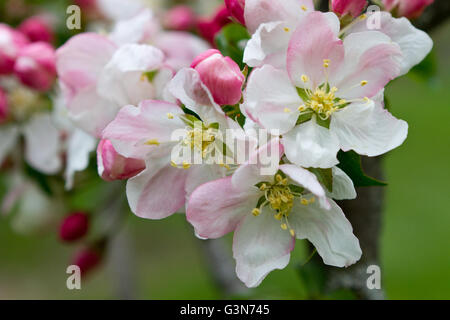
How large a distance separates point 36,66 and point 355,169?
0.61 meters

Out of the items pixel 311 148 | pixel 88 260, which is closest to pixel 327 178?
pixel 311 148

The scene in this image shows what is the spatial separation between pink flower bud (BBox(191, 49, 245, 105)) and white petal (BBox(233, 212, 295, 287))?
14 centimetres

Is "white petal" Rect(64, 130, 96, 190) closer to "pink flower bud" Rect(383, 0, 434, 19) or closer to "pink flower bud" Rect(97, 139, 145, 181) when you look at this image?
"pink flower bud" Rect(97, 139, 145, 181)

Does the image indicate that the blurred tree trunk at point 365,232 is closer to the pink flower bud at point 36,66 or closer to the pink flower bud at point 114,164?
the pink flower bud at point 114,164

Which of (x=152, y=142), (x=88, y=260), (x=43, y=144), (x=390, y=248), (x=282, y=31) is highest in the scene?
(x=282, y=31)

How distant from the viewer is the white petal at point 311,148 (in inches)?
24.4

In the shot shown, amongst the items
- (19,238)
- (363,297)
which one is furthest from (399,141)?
(19,238)

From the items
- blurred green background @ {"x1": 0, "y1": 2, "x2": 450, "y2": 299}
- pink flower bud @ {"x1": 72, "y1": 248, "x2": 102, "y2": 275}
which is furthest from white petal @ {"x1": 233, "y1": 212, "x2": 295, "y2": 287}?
blurred green background @ {"x1": 0, "y1": 2, "x2": 450, "y2": 299}

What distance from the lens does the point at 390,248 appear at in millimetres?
2738

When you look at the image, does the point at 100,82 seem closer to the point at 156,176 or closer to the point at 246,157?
the point at 156,176

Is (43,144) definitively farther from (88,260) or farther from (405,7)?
(405,7)

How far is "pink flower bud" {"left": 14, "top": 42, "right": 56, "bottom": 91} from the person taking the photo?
1000mm

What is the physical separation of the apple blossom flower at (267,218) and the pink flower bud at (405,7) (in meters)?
0.26

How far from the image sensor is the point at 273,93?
2.15 feet
